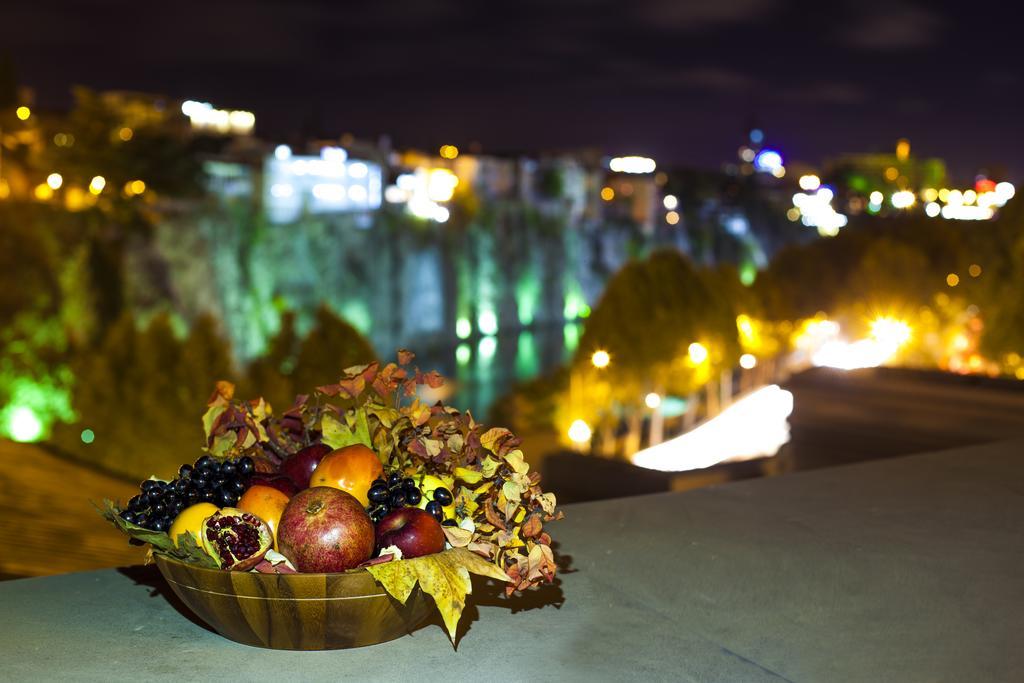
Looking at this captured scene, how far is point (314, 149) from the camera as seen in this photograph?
64.7m

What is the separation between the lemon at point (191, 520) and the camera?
2.03 m

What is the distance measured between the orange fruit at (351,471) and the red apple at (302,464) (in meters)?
0.08

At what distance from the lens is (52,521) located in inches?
339

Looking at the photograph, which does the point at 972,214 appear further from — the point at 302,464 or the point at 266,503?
the point at 266,503

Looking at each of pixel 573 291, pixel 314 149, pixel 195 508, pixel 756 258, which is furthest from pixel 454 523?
pixel 756 258

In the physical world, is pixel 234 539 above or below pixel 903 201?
below

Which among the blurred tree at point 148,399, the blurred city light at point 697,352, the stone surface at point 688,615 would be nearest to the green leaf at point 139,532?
the stone surface at point 688,615

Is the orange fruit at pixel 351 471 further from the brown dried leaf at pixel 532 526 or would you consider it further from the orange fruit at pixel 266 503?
the brown dried leaf at pixel 532 526

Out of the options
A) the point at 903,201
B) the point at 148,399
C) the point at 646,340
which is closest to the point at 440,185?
the point at 903,201

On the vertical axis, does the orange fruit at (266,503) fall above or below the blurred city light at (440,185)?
below

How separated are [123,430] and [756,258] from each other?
78.4 meters

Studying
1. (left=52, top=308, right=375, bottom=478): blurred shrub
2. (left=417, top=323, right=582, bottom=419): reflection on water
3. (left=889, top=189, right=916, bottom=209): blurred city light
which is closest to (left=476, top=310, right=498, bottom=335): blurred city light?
(left=417, top=323, right=582, bottom=419): reflection on water

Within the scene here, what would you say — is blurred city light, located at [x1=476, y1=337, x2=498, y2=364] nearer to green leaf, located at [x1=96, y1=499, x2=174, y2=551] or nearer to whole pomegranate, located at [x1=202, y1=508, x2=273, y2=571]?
green leaf, located at [x1=96, y1=499, x2=174, y2=551]

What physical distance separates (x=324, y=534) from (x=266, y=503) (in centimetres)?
20
